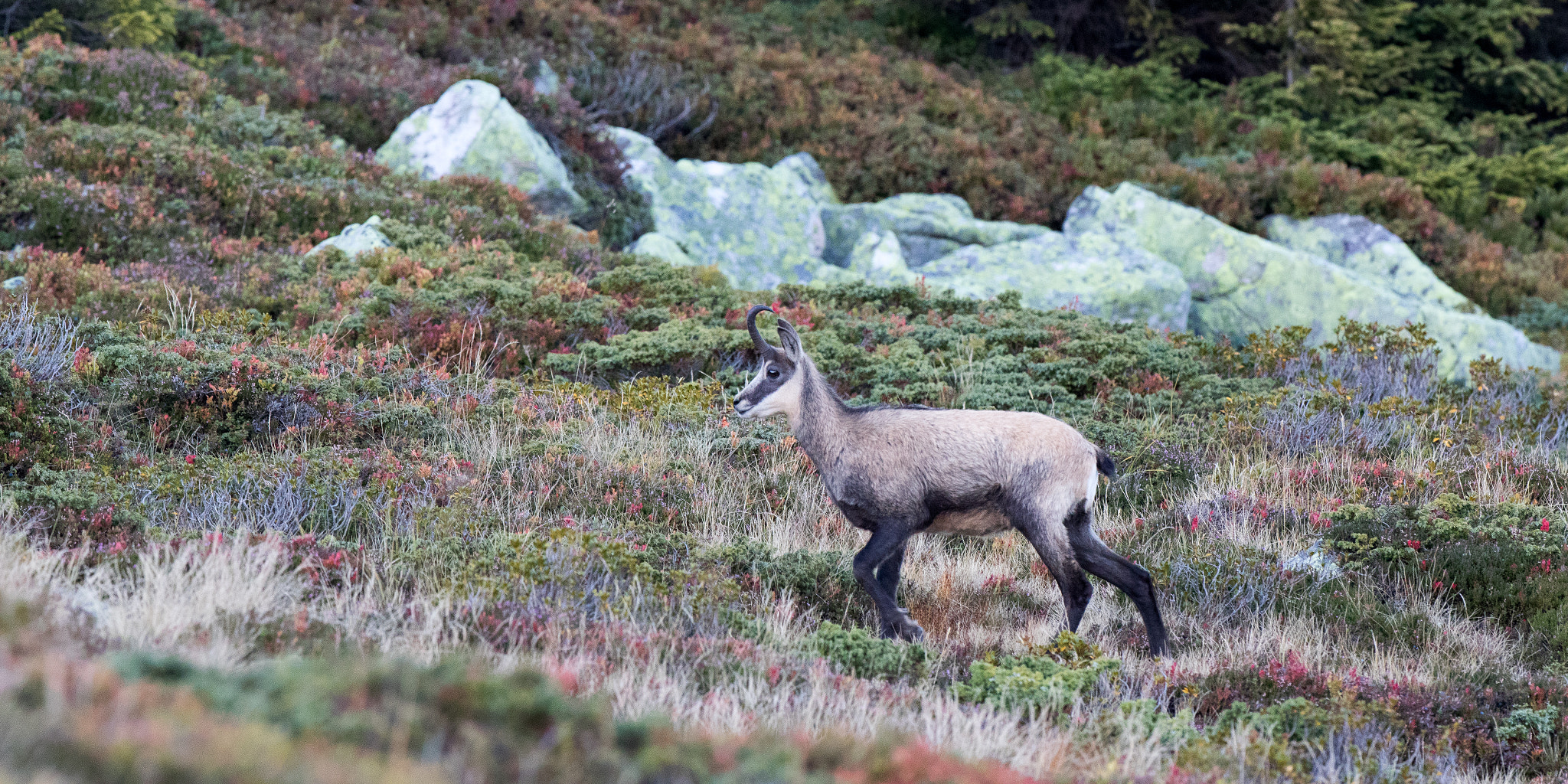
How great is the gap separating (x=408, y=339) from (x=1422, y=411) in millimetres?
9024

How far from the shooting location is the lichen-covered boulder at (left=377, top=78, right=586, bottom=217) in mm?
14133

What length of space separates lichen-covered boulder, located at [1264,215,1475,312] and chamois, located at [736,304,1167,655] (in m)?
11.4

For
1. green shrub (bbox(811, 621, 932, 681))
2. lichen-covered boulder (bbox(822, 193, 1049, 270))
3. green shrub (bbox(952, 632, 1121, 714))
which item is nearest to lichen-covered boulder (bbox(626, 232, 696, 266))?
lichen-covered boulder (bbox(822, 193, 1049, 270))

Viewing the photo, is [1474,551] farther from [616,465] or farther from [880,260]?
[880,260]

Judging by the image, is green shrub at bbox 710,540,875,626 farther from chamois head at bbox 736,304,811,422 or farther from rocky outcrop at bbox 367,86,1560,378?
rocky outcrop at bbox 367,86,1560,378

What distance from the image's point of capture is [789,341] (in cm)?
654

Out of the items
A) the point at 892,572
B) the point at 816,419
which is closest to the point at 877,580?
the point at 892,572

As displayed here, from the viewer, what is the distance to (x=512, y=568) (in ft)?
18.3

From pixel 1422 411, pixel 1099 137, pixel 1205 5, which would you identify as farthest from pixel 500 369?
pixel 1205 5

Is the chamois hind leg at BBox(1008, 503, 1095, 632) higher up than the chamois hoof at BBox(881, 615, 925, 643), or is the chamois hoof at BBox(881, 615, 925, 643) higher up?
the chamois hind leg at BBox(1008, 503, 1095, 632)

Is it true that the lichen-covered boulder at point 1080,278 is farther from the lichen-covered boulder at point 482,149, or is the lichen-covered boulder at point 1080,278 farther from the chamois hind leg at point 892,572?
the chamois hind leg at point 892,572

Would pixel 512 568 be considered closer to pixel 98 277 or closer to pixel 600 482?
pixel 600 482

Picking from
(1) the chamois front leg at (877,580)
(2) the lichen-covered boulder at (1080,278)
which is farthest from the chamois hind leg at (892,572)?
(2) the lichen-covered boulder at (1080,278)

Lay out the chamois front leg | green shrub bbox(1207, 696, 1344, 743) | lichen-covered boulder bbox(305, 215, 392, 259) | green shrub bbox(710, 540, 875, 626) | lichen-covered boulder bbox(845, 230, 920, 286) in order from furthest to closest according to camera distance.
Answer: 1. lichen-covered boulder bbox(845, 230, 920, 286)
2. lichen-covered boulder bbox(305, 215, 392, 259)
3. green shrub bbox(710, 540, 875, 626)
4. the chamois front leg
5. green shrub bbox(1207, 696, 1344, 743)
